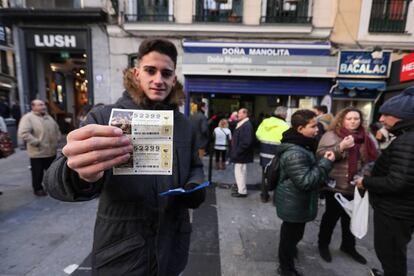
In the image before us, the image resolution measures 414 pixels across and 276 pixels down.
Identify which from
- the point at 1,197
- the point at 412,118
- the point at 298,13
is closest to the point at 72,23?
the point at 1,197

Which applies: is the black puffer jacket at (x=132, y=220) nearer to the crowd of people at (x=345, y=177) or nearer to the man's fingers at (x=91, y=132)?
the man's fingers at (x=91, y=132)

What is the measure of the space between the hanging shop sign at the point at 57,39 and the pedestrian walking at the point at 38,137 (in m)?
4.71

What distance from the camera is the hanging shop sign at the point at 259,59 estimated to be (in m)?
7.46

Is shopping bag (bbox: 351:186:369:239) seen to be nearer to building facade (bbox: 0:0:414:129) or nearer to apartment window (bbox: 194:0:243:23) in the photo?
building facade (bbox: 0:0:414:129)

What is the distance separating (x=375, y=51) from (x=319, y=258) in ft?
24.5

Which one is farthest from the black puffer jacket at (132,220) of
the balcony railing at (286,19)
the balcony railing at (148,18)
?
the balcony railing at (286,19)

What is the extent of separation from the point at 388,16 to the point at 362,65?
6.32 ft

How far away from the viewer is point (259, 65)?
7.58 metres

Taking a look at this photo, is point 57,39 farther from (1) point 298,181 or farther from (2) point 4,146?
(1) point 298,181

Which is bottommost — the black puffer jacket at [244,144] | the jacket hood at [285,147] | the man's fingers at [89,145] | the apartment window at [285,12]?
the black puffer jacket at [244,144]

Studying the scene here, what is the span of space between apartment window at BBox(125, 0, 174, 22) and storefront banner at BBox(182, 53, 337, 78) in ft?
6.01

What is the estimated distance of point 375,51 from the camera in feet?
24.2

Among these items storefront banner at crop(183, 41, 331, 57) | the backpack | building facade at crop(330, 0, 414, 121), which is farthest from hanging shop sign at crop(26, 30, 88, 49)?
building facade at crop(330, 0, 414, 121)

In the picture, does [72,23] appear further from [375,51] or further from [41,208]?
[375,51]
